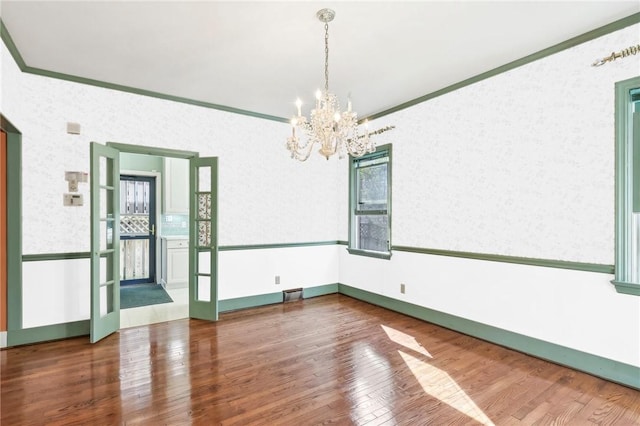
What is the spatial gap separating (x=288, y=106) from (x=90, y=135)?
2401mm

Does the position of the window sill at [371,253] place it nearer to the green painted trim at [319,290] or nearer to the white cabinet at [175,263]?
the green painted trim at [319,290]

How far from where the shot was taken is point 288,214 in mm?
5020

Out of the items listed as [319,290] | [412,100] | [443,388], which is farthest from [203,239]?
[412,100]

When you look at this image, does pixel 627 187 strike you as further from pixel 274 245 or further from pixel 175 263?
pixel 175 263

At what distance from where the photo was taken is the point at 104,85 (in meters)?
3.66

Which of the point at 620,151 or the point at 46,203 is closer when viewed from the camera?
the point at 620,151

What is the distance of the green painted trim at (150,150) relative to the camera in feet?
12.4

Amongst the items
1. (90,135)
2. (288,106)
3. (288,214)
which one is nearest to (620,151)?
(288,106)

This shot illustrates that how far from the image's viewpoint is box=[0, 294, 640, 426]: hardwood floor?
2.13 meters

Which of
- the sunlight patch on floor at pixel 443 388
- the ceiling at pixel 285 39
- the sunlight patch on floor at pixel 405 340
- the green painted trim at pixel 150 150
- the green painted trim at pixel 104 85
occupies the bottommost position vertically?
the sunlight patch on floor at pixel 405 340

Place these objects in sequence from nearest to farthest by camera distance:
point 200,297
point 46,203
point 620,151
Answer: point 620,151
point 46,203
point 200,297

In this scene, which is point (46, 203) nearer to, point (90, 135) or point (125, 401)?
point (90, 135)

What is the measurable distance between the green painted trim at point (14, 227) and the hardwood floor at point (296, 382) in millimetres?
419

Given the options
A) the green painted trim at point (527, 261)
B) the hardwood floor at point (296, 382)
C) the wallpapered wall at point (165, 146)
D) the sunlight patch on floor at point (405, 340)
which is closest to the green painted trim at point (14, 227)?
the wallpapered wall at point (165, 146)
